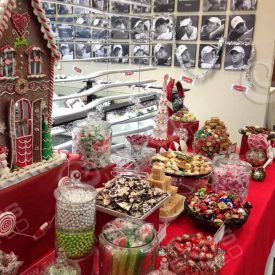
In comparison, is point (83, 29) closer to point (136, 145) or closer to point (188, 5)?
point (188, 5)

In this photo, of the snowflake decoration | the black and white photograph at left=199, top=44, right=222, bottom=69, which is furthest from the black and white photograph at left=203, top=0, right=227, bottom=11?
the snowflake decoration

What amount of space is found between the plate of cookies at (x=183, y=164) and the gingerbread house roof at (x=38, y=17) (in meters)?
0.78

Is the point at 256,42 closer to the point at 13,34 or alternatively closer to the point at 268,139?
the point at 268,139

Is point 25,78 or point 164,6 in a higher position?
point 164,6

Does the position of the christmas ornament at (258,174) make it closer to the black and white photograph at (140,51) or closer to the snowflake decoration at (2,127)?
the snowflake decoration at (2,127)

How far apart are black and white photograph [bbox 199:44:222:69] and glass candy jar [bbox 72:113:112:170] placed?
2417 millimetres

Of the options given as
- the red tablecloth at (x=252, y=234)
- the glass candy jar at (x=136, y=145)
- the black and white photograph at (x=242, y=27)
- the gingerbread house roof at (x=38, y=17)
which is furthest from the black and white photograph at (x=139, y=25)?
the gingerbread house roof at (x=38, y=17)

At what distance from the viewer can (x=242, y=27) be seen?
3.32 meters

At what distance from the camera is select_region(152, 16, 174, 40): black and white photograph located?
143 inches

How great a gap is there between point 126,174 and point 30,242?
17.4 inches

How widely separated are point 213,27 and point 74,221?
297 centimetres

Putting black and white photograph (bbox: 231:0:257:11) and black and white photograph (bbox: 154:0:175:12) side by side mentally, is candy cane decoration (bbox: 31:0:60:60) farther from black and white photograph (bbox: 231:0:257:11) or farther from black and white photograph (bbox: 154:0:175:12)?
black and white photograph (bbox: 154:0:175:12)

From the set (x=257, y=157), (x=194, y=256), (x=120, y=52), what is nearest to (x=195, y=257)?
(x=194, y=256)

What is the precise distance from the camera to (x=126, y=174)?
1.35 m
